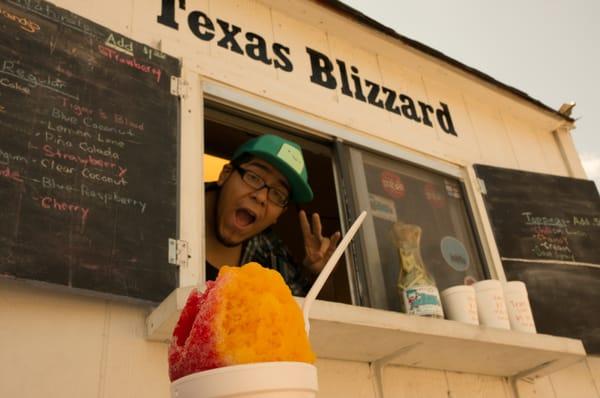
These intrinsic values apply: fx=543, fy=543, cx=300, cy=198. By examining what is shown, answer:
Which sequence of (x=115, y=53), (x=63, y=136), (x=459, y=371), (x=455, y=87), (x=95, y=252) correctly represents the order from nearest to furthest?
(x=95, y=252) < (x=63, y=136) < (x=115, y=53) < (x=459, y=371) < (x=455, y=87)

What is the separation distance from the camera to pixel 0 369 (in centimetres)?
140

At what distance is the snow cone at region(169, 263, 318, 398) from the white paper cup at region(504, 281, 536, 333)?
69.6 inches

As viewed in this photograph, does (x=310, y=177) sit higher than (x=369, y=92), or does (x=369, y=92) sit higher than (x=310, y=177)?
(x=310, y=177)

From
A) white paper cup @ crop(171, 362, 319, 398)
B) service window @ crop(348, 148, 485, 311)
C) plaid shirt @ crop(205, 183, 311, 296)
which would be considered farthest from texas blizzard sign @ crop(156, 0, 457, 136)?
white paper cup @ crop(171, 362, 319, 398)

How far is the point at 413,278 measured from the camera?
2.26 m

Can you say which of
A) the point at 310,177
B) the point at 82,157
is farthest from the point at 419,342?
the point at 310,177

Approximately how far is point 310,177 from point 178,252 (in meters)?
2.16

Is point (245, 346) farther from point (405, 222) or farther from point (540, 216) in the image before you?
point (540, 216)

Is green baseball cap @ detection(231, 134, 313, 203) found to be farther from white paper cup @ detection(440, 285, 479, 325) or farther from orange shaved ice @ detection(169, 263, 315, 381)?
orange shaved ice @ detection(169, 263, 315, 381)

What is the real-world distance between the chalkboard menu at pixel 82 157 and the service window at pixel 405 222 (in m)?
0.94

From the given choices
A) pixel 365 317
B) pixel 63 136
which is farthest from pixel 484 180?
pixel 63 136

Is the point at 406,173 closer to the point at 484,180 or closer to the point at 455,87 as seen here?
the point at 484,180

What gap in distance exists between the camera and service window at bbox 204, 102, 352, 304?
8.27ft

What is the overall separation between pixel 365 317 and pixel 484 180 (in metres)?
1.80
